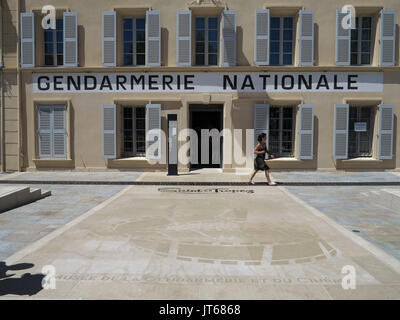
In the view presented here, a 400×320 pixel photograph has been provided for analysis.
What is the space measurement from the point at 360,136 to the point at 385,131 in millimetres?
878

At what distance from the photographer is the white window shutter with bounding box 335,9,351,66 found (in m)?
12.9

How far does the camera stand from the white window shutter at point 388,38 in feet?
42.1

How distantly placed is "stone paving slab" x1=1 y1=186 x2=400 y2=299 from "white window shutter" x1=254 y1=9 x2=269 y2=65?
24.1 feet

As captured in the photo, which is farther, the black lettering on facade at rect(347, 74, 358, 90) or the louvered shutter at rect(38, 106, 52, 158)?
the louvered shutter at rect(38, 106, 52, 158)

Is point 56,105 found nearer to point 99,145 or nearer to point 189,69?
point 99,145

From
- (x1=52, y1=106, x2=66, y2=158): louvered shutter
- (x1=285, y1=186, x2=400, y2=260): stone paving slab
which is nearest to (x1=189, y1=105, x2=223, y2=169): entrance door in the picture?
(x1=285, y1=186, x2=400, y2=260): stone paving slab

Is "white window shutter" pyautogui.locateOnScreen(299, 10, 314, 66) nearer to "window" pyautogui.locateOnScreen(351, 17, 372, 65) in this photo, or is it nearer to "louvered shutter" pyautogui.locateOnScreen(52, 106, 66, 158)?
"window" pyautogui.locateOnScreen(351, 17, 372, 65)

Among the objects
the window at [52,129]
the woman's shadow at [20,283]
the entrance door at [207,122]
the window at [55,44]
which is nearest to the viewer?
the woman's shadow at [20,283]

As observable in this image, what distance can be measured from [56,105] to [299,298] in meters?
12.4

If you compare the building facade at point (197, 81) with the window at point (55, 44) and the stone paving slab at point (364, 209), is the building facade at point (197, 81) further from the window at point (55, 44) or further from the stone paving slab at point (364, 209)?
the stone paving slab at point (364, 209)

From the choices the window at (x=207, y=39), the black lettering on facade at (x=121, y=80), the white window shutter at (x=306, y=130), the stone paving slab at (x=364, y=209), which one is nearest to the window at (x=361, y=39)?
the white window shutter at (x=306, y=130)

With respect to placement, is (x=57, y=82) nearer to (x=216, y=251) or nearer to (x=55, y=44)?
(x=55, y=44)

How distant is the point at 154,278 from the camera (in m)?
3.77

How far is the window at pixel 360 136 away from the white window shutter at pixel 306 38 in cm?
266
